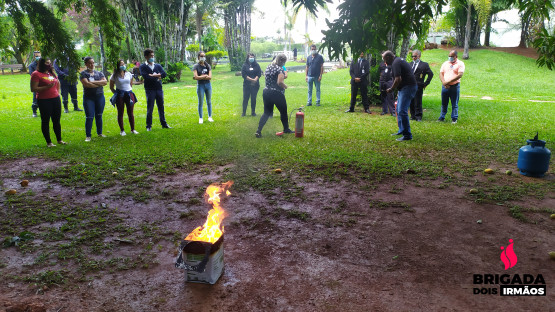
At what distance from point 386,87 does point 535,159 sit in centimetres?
671

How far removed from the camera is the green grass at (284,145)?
7.39 meters

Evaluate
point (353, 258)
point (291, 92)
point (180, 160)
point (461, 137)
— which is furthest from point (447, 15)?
point (353, 258)

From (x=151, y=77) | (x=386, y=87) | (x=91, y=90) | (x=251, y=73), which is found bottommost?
(x=386, y=87)

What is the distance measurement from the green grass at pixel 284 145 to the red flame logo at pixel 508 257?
276 centimetres

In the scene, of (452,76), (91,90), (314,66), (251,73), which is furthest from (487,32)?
(91,90)

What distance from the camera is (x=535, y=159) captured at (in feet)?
22.0

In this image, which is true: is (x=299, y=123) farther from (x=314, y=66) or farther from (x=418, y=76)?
(x=314, y=66)

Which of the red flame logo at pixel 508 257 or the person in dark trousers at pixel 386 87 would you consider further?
the person in dark trousers at pixel 386 87

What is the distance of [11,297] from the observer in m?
3.50

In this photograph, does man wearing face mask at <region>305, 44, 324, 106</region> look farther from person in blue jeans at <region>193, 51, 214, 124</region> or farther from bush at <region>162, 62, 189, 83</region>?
bush at <region>162, 62, 189, 83</region>

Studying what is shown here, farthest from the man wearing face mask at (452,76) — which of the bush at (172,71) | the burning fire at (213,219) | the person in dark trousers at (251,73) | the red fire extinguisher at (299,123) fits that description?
the bush at (172,71)

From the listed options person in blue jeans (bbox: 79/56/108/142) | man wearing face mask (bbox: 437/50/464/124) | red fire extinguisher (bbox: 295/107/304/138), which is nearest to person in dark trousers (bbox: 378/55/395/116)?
man wearing face mask (bbox: 437/50/464/124)

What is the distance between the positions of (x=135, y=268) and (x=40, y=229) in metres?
1.81

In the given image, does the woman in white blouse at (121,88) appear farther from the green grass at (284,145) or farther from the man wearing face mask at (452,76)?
the man wearing face mask at (452,76)
